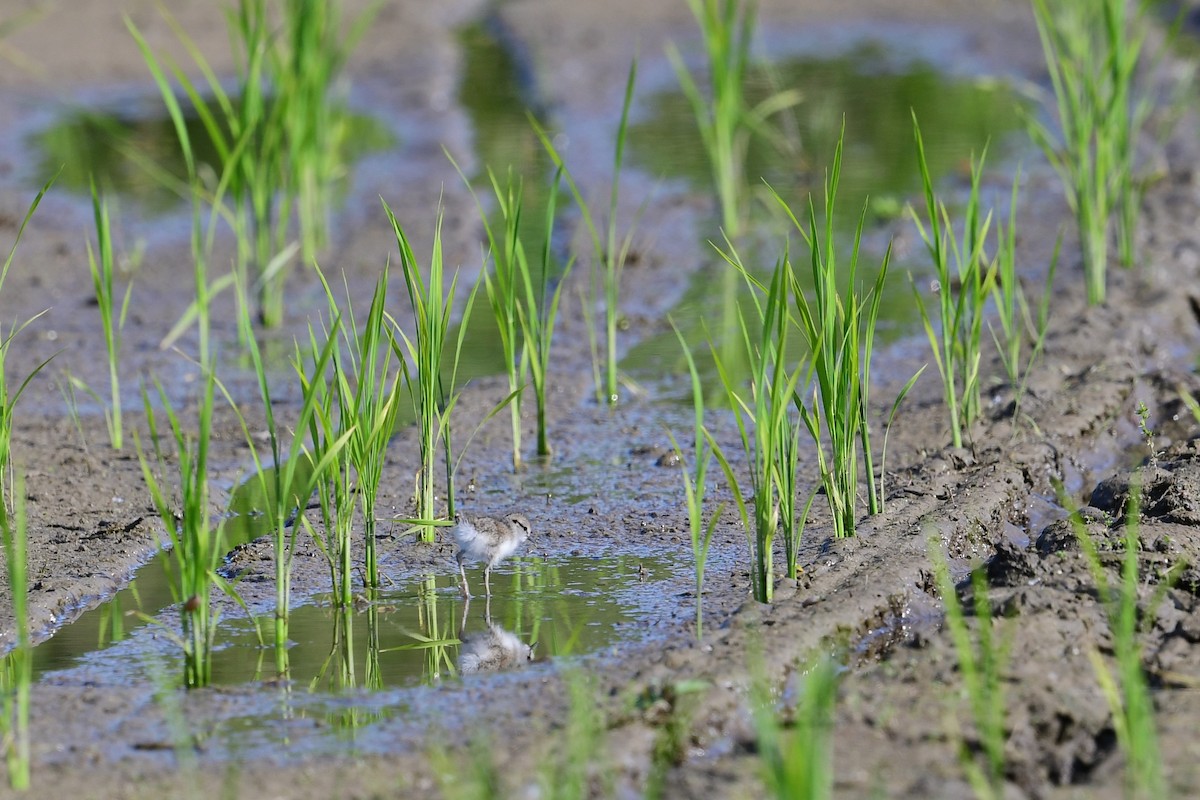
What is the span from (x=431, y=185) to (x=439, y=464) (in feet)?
13.3

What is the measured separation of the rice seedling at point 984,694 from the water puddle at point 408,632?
2.84 ft

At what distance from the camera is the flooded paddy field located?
2.91 metres

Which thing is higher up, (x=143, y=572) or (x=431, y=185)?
(x=431, y=185)

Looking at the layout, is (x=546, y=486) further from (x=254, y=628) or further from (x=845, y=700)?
(x=845, y=700)

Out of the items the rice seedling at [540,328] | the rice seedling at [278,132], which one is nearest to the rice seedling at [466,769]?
the rice seedling at [540,328]

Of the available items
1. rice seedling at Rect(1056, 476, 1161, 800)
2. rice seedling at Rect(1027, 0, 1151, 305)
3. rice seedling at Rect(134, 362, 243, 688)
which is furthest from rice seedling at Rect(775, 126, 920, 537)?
rice seedling at Rect(1027, 0, 1151, 305)

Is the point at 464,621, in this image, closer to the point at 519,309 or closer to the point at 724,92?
the point at 519,309

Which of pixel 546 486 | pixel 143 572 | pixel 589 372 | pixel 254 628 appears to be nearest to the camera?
pixel 254 628

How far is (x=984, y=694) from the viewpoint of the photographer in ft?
9.60

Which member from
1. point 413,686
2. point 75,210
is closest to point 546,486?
point 413,686

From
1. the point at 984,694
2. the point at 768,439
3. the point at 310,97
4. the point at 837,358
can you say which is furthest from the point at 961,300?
the point at 310,97

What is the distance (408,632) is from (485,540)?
0.31 m

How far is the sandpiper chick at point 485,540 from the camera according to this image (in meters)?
3.72

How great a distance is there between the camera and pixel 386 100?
11109 millimetres
